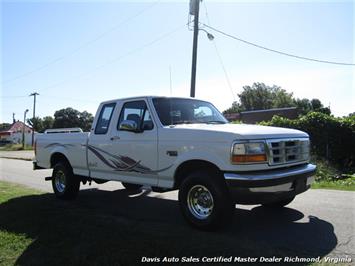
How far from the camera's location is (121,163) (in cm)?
713

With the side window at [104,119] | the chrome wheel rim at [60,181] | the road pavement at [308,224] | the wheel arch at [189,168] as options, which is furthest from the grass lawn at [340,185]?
the chrome wheel rim at [60,181]

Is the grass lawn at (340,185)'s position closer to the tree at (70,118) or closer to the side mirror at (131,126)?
the side mirror at (131,126)

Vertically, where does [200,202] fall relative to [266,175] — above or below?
below

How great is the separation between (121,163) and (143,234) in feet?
6.44

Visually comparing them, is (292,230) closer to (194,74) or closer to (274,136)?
(274,136)

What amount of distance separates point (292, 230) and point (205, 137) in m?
1.86

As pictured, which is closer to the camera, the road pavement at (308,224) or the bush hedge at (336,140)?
the road pavement at (308,224)

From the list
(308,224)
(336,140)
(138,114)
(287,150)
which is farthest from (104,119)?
(336,140)

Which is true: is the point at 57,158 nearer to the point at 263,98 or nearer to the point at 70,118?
the point at 263,98

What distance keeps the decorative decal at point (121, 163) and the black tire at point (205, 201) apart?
2.12 feet

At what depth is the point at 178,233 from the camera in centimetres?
549

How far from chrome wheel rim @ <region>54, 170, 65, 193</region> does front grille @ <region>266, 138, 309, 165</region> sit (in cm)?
531

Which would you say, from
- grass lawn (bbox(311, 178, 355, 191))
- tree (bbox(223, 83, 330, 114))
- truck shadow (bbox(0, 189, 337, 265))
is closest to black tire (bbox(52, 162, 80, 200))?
truck shadow (bbox(0, 189, 337, 265))

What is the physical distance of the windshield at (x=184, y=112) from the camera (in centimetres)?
662
